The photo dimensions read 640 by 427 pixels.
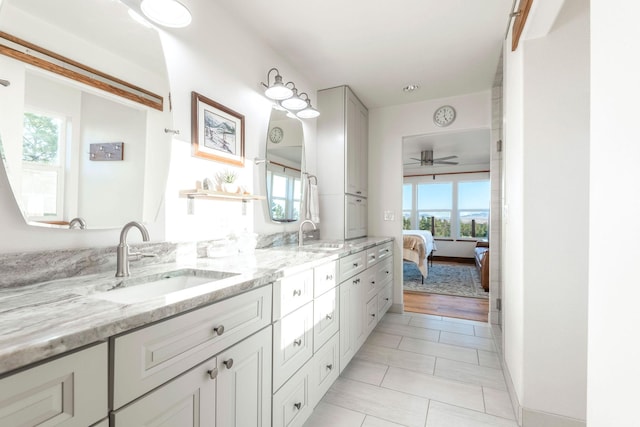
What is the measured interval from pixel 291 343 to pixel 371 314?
1434 millimetres

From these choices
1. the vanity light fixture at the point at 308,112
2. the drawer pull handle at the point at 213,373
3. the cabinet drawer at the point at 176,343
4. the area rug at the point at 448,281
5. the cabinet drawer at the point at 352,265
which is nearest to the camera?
the cabinet drawer at the point at 176,343

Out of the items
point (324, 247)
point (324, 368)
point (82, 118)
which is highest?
point (82, 118)

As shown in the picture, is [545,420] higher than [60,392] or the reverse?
the reverse

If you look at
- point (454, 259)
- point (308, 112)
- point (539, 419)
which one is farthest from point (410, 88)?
point (454, 259)

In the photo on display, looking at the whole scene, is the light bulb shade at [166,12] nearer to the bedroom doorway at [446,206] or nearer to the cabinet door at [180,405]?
the cabinet door at [180,405]

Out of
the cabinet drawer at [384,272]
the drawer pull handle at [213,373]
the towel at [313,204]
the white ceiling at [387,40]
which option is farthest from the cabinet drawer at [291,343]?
the white ceiling at [387,40]

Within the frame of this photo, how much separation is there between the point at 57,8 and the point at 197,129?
2.36ft

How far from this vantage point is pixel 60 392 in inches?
23.4

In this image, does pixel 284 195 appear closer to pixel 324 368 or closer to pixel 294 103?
pixel 294 103

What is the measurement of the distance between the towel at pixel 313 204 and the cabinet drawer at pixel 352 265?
24.9 inches

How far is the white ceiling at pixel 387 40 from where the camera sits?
6.39 feet

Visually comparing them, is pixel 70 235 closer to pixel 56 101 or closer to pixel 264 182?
pixel 56 101

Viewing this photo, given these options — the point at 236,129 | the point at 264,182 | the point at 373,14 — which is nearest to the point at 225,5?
the point at 236,129

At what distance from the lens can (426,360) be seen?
2.41 metres
